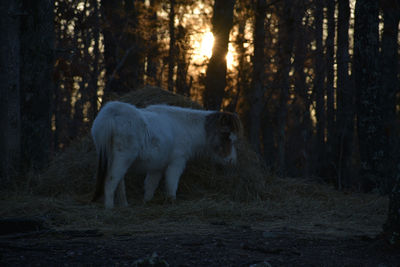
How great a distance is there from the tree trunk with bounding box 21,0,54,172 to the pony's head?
131 inches

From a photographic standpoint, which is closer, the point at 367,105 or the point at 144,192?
the point at 144,192

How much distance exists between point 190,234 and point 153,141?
2.70 metres

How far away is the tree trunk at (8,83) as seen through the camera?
8.47 metres

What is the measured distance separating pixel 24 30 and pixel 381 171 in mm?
7579

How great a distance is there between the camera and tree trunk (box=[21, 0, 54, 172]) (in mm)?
9320

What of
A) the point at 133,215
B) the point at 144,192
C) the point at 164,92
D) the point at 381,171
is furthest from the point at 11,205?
the point at 381,171

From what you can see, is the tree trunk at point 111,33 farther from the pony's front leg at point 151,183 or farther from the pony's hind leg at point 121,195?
the pony's hind leg at point 121,195

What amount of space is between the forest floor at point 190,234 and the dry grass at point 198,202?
0.05 feet

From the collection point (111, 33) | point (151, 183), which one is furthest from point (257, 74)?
point (151, 183)

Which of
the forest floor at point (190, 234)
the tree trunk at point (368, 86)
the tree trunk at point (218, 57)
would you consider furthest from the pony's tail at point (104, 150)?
the tree trunk at point (218, 57)

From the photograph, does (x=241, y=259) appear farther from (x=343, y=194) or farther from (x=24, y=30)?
(x=24, y=30)

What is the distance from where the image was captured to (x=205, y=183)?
8.91 m

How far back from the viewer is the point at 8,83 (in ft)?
28.1

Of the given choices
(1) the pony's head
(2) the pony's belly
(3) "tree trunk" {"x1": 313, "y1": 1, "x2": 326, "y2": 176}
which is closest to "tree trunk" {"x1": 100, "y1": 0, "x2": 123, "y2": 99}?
(3) "tree trunk" {"x1": 313, "y1": 1, "x2": 326, "y2": 176}
